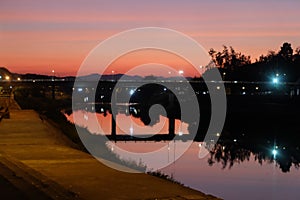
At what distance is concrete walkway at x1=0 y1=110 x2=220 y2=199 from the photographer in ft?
34.7

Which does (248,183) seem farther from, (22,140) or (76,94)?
(76,94)

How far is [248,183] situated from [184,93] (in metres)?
105

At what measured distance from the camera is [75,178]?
12281 millimetres

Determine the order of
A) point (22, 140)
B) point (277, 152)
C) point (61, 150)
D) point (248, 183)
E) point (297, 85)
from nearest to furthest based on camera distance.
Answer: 1. point (61, 150)
2. point (22, 140)
3. point (248, 183)
4. point (277, 152)
5. point (297, 85)

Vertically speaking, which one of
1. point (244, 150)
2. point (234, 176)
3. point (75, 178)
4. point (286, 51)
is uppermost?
point (286, 51)

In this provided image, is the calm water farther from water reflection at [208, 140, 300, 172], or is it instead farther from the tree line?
the tree line

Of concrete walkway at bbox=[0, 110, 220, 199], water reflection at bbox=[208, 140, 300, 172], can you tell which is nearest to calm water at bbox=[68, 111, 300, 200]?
water reflection at bbox=[208, 140, 300, 172]

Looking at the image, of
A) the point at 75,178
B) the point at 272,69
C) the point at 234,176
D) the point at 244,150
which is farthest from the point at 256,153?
the point at 272,69

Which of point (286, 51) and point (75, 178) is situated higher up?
point (286, 51)

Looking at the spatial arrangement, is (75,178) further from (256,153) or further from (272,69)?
(272,69)

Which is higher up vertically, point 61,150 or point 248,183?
point 61,150

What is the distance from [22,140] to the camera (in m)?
21.1

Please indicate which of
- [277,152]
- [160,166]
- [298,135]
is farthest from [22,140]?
[298,135]

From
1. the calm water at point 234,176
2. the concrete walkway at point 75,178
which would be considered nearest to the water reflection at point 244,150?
the calm water at point 234,176
